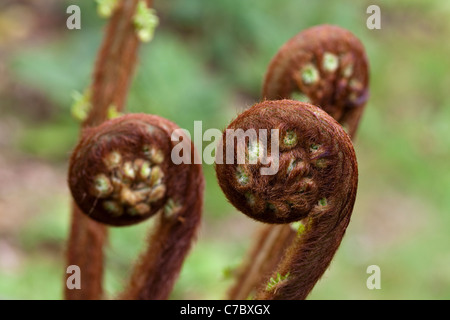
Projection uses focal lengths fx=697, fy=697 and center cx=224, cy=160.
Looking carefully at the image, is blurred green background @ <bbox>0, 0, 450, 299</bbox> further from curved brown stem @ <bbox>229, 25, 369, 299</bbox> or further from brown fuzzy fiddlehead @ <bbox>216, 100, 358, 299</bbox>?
brown fuzzy fiddlehead @ <bbox>216, 100, 358, 299</bbox>

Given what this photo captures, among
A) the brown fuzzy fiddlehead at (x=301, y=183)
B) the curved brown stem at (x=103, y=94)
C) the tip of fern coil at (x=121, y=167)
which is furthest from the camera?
the curved brown stem at (x=103, y=94)

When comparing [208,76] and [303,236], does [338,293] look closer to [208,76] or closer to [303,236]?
[208,76]

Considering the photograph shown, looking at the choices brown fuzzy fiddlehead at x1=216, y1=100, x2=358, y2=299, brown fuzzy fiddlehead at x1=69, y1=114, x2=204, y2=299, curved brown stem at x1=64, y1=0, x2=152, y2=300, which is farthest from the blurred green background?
brown fuzzy fiddlehead at x1=216, y1=100, x2=358, y2=299

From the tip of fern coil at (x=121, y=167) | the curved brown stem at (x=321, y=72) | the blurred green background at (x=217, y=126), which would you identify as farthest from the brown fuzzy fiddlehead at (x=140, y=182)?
the blurred green background at (x=217, y=126)

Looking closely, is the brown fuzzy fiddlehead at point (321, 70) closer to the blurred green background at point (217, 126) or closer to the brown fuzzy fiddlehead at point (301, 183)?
the brown fuzzy fiddlehead at point (301, 183)

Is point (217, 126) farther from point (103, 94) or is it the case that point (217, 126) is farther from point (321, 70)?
point (321, 70)

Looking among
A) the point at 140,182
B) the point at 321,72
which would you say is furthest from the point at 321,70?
the point at 140,182
